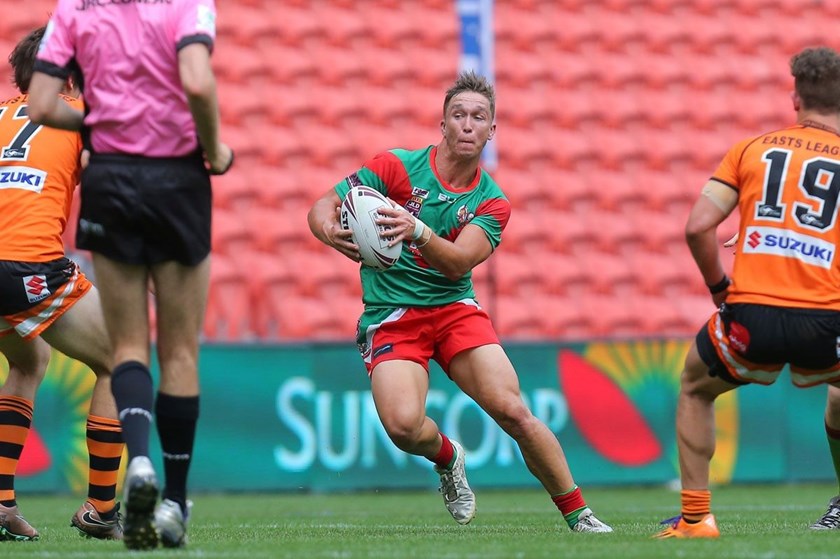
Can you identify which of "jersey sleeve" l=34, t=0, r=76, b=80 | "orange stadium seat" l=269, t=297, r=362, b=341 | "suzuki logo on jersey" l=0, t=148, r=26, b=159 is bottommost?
"orange stadium seat" l=269, t=297, r=362, b=341

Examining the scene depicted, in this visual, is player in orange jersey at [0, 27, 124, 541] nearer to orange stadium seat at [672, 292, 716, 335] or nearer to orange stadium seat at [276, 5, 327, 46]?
orange stadium seat at [276, 5, 327, 46]

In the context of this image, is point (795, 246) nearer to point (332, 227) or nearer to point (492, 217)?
point (492, 217)

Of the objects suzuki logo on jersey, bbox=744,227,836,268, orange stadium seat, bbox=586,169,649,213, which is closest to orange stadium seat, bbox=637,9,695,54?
orange stadium seat, bbox=586,169,649,213

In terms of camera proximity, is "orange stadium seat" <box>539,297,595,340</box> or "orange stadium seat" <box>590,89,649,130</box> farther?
"orange stadium seat" <box>590,89,649,130</box>

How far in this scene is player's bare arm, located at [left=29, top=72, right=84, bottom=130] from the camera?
490 centimetres

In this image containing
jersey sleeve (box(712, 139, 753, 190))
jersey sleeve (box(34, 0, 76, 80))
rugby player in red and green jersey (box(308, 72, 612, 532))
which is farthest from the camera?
rugby player in red and green jersey (box(308, 72, 612, 532))

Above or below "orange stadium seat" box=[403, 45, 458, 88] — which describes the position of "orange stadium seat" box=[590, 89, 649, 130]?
below

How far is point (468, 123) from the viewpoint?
21.0ft

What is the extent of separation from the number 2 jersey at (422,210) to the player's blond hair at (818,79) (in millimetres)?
1565

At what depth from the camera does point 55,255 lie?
6.16m

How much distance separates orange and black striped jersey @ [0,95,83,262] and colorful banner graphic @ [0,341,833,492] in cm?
411

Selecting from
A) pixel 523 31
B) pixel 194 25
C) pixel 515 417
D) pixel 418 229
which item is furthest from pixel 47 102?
pixel 523 31

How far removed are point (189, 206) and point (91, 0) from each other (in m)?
0.85

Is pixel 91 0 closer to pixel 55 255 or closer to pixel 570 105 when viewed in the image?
pixel 55 255
